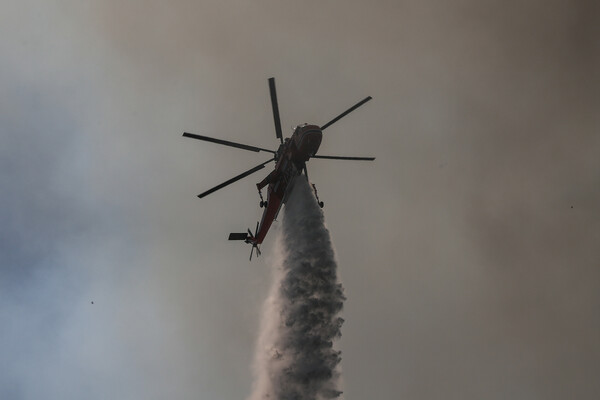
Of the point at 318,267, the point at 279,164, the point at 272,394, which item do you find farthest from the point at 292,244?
the point at 272,394

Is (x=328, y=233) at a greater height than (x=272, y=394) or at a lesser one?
greater

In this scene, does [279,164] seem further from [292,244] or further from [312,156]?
[292,244]

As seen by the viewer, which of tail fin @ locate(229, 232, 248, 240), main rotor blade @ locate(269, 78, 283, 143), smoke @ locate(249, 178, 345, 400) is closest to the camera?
main rotor blade @ locate(269, 78, 283, 143)

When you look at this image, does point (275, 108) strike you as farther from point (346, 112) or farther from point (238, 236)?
point (238, 236)

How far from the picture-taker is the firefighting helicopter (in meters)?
57.0

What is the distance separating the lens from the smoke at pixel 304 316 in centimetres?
5912

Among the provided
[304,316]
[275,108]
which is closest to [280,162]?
[275,108]

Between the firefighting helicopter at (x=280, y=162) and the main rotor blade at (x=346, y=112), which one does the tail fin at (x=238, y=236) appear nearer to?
the firefighting helicopter at (x=280, y=162)

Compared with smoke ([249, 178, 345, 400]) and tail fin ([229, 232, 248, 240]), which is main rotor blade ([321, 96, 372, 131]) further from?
tail fin ([229, 232, 248, 240])

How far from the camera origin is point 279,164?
61.0 m

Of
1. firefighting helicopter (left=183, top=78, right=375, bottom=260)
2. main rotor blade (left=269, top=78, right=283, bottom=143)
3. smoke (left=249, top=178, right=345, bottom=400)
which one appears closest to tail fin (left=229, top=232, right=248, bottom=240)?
firefighting helicopter (left=183, top=78, right=375, bottom=260)

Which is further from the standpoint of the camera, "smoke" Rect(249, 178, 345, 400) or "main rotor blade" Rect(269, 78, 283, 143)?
"smoke" Rect(249, 178, 345, 400)

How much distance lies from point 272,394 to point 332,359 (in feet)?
21.8

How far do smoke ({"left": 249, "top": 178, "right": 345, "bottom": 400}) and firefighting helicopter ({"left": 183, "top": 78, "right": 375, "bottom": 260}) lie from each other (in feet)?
4.45
